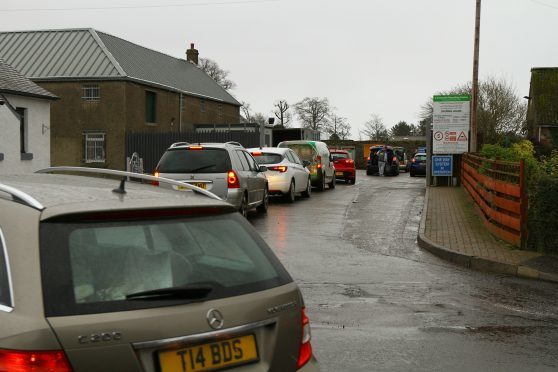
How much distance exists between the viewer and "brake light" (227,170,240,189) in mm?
13742

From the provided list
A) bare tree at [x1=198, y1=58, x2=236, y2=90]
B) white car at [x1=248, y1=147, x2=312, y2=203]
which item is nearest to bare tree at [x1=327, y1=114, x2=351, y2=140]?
bare tree at [x1=198, y1=58, x2=236, y2=90]

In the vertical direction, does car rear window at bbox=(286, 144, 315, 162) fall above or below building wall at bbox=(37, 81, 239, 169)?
below

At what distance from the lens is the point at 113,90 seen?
1494 inches

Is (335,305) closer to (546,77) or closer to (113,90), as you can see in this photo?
(113,90)

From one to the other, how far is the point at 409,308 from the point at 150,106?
118 feet

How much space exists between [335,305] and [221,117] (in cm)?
4629

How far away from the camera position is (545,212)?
31.8 feet

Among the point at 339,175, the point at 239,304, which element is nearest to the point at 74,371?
the point at 239,304

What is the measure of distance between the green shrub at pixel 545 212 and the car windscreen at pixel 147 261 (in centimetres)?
740

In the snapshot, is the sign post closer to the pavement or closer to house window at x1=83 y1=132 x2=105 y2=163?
the pavement

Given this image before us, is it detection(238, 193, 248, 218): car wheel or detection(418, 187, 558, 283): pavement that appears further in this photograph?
detection(238, 193, 248, 218): car wheel

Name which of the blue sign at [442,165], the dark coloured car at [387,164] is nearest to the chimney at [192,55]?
the dark coloured car at [387,164]

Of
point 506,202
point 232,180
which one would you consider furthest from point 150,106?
point 506,202

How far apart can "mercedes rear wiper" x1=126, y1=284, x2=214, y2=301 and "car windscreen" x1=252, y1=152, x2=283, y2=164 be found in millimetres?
16765
